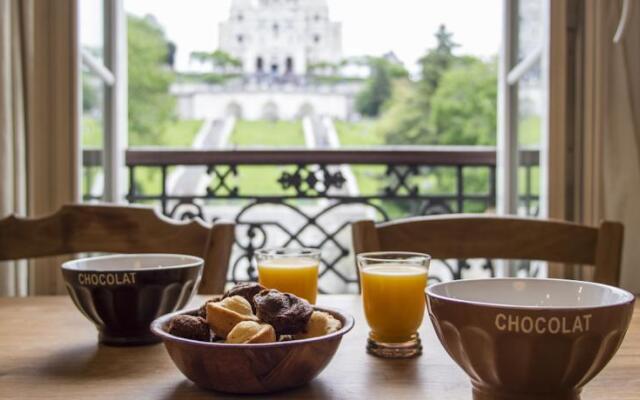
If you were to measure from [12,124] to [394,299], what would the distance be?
50.0 inches

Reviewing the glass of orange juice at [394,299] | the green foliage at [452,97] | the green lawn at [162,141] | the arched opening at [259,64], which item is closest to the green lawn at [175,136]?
the green lawn at [162,141]

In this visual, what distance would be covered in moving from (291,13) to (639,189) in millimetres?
16028

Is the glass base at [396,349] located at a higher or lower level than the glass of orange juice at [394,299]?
lower

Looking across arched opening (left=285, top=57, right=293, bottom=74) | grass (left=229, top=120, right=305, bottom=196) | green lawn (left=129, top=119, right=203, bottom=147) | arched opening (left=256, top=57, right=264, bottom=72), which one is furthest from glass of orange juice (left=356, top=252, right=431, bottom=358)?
arched opening (left=256, top=57, right=264, bottom=72)

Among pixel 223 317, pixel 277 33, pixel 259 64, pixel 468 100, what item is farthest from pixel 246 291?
pixel 259 64

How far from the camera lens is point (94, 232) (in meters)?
1.09

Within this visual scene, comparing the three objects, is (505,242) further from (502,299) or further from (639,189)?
(639,189)

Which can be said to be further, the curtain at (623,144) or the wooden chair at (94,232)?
the curtain at (623,144)

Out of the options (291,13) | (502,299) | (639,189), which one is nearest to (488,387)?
(502,299)

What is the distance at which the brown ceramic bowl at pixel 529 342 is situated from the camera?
0.42 m

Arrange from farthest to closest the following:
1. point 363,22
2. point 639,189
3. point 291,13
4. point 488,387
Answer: point 291,13
point 363,22
point 639,189
point 488,387

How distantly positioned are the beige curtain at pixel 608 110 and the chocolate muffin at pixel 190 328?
4.38 ft

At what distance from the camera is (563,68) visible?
1669 mm

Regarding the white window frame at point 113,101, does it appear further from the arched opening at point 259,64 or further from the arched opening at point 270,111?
the arched opening at point 259,64
